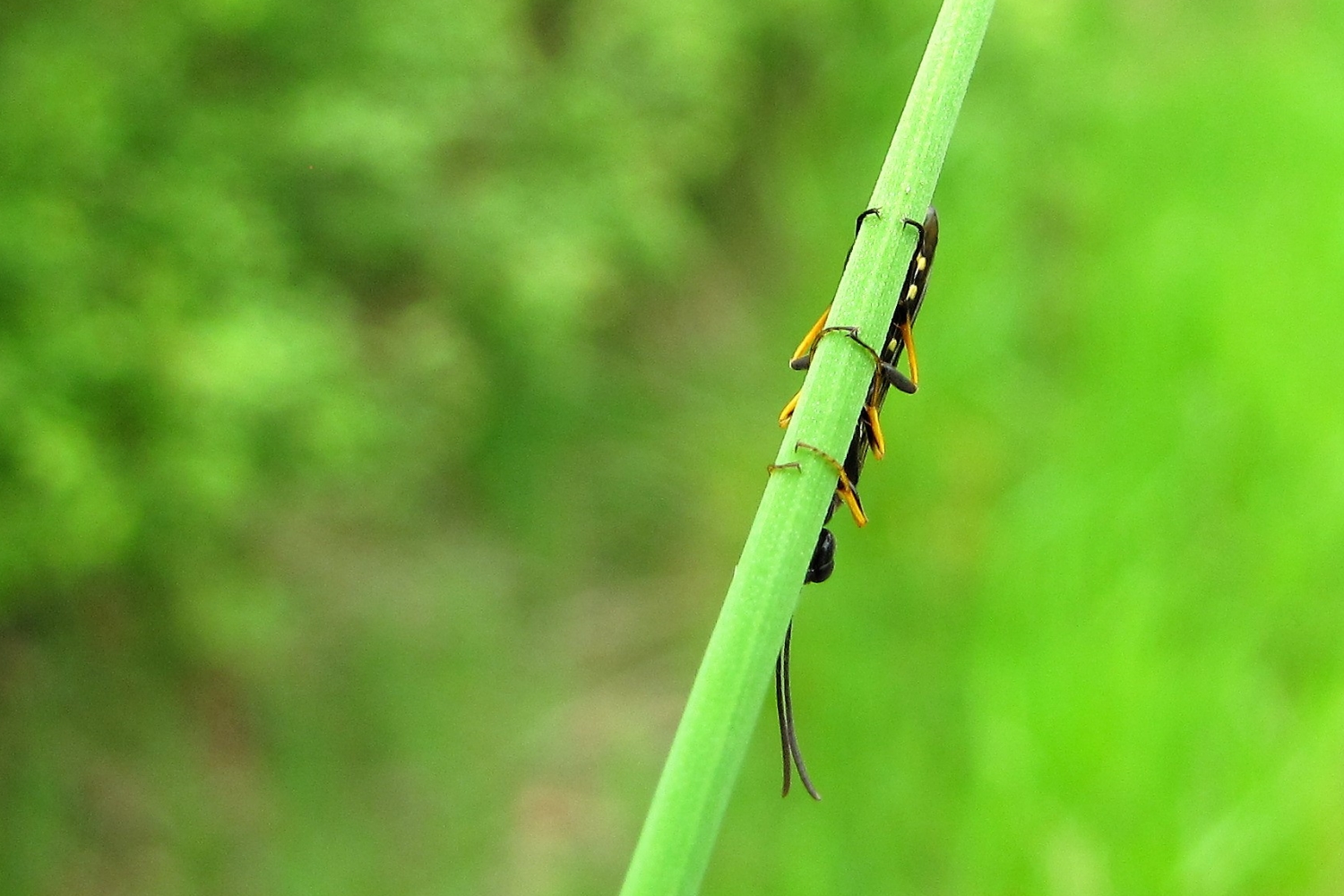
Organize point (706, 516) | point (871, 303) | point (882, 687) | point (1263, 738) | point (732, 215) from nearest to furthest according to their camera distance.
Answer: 1. point (871, 303)
2. point (1263, 738)
3. point (882, 687)
4. point (706, 516)
5. point (732, 215)

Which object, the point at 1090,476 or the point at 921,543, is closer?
the point at 1090,476

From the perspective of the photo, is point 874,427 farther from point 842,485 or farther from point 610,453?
point 610,453

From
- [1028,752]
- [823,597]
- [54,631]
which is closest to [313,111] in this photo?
[54,631]

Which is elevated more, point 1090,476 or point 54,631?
point 1090,476

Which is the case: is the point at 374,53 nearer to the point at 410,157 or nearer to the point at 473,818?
the point at 410,157

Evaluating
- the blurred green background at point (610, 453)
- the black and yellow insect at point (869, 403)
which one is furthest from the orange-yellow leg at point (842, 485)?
the blurred green background at point (610, 453)

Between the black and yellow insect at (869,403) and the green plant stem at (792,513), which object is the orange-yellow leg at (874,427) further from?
the green plant stem at (792,513)
